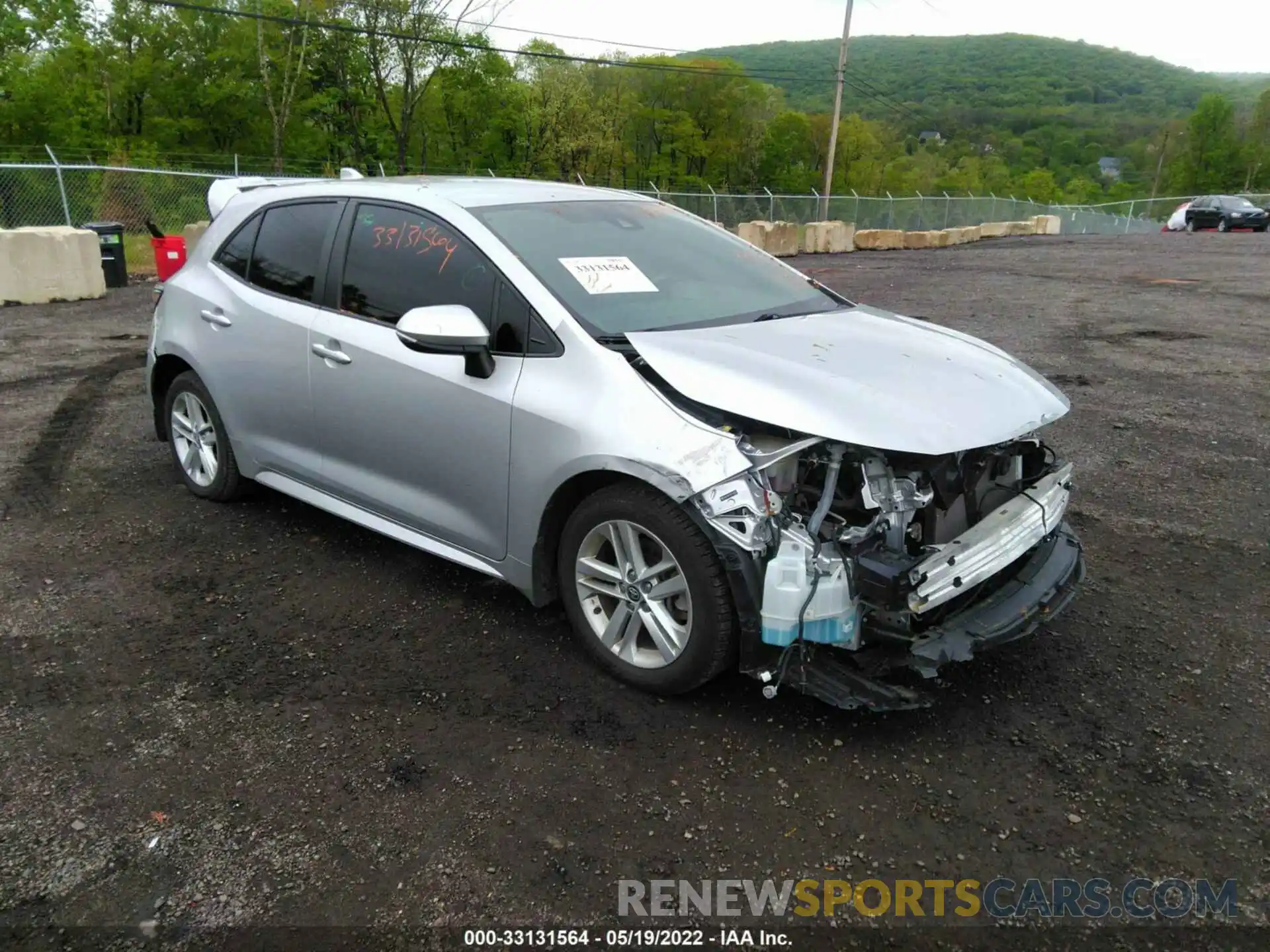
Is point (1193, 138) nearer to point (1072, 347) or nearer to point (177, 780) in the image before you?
point (1072, 347)

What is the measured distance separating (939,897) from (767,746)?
73 centimetres

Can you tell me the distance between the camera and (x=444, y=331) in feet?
10.6

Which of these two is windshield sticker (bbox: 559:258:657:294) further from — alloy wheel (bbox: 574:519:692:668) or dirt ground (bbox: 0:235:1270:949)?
dirt ground (bbox: 0:235:1270:949)

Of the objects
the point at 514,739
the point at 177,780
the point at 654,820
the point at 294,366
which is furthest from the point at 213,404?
the point at 654,820

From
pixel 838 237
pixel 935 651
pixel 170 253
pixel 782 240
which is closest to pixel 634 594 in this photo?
pixel 935 651

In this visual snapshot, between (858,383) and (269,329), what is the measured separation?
109 inches

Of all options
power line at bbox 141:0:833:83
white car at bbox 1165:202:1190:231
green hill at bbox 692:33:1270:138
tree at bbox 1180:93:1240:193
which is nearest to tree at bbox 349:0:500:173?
power line at bbox 141:0:833:83

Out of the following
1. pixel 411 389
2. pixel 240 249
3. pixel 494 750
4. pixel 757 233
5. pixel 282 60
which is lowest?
pixel 494 750

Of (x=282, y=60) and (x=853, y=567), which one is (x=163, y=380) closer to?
(x=853, y=567)

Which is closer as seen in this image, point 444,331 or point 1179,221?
point 444,331

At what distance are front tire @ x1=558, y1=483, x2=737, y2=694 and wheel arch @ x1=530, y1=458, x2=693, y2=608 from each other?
5 centimetres

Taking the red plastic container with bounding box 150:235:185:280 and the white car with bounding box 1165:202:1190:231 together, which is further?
the white car with bounding box 1165:202:1190:231

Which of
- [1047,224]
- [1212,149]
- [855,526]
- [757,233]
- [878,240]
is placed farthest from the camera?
[1212,149]

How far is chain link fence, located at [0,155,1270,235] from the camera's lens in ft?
51.1
